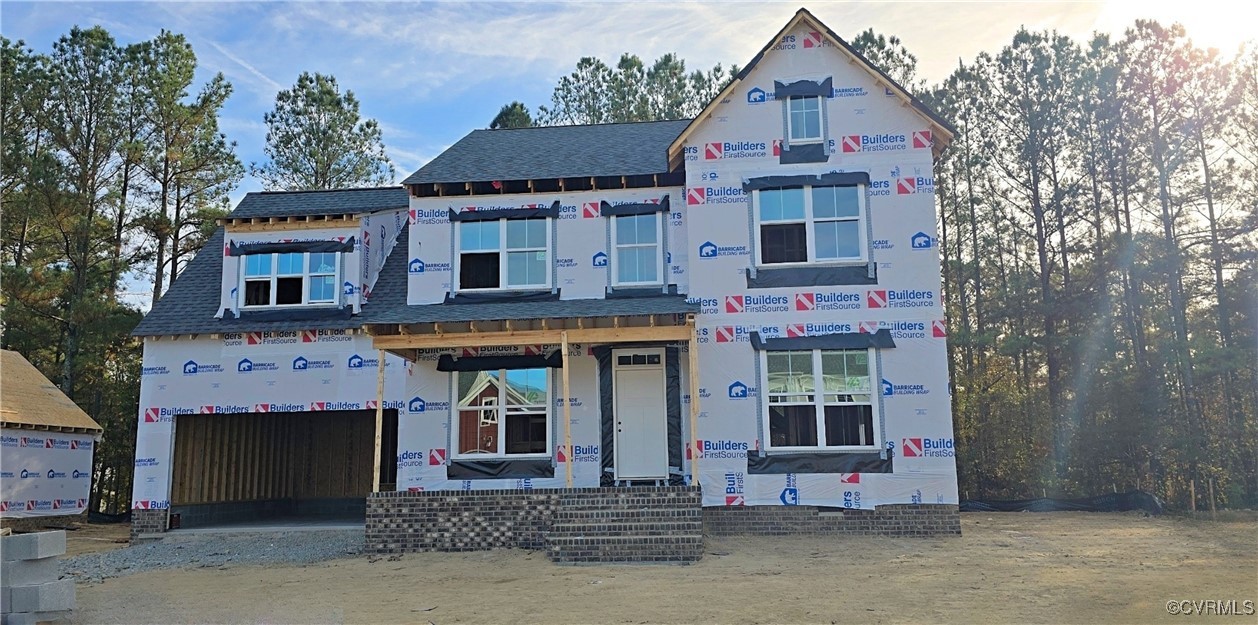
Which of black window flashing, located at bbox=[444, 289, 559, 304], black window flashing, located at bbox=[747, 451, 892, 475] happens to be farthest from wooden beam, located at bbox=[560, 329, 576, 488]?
black window flashing, located at bbox=[747, 451, 892, 475]

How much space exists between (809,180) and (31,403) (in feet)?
55.7

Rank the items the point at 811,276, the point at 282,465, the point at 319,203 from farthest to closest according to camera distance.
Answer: the point at 282,465, the point at 319,203, the point at 811,276

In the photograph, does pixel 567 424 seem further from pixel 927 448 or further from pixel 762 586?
pixel 927 448

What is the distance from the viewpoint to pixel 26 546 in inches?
365

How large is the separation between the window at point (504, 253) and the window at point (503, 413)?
177cm

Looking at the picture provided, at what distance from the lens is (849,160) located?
52.2 feet

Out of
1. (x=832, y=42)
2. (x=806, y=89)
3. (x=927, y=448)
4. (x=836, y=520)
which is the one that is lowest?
(x=836, y=520)

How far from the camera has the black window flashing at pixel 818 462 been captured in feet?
49.1

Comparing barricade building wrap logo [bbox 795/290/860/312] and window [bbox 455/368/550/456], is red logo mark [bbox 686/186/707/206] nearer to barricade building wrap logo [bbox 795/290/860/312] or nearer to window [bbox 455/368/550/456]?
barricade building wrap logo [bbox 795/290/860/312]

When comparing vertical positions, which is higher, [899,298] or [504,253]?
[504,253]

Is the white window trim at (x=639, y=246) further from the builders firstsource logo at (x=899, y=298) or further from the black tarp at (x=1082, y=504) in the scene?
the black tarp at (x=1082, y=504)

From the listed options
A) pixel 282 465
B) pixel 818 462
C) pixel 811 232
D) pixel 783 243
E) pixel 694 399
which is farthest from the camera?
pixel 282 465

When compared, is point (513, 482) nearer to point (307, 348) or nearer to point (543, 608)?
point (307, 348)

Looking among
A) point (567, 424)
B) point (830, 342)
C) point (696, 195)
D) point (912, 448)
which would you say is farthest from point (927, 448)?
point (567, 424)
